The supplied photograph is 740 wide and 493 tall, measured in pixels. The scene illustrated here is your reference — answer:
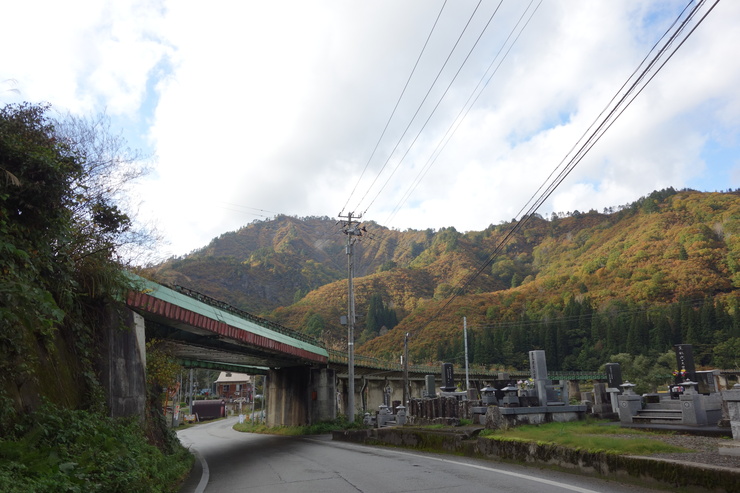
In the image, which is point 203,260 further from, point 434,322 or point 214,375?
point 434,322

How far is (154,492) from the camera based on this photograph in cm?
859

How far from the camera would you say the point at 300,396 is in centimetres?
4056

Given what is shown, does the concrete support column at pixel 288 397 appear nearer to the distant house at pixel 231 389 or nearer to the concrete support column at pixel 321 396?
the concrete support column at pixel 321 396

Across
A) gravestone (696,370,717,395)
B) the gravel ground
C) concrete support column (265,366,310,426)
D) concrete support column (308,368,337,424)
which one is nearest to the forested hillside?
concrete support column (265,366,310,426)

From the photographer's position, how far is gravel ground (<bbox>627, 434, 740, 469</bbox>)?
7262 millimetres

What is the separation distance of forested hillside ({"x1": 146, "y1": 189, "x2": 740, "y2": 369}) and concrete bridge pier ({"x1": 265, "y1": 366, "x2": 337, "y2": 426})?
2279 cm

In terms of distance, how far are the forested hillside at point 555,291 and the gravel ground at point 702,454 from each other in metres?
50.6

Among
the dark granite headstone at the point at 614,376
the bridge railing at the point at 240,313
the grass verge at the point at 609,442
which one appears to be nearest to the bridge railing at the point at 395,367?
the bridge railing at the point at 240,313

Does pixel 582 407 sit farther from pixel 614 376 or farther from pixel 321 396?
pixel 321 396

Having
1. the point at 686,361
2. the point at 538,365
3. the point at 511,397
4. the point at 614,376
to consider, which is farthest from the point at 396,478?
the point at 614,376

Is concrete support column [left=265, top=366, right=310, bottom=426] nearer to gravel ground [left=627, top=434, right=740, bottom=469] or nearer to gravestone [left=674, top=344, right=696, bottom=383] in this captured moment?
gravestone [left=674, top=344, right=696, bottom=383]

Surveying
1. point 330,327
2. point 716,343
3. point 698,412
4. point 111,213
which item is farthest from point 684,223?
point 111,213

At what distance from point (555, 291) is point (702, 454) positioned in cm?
11294

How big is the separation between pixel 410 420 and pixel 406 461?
11885 mm
